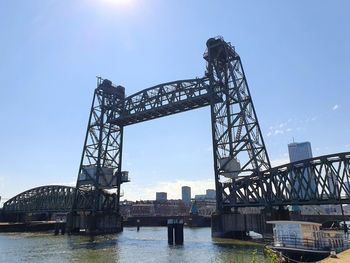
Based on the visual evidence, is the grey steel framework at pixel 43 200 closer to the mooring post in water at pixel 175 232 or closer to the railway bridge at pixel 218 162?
the railway bridge at pixel 218 162

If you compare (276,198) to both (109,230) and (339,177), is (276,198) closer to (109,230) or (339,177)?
(339,177)

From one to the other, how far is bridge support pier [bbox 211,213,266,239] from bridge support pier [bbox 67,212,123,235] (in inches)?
977

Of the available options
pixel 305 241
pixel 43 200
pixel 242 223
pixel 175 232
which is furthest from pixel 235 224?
pixel 43 200


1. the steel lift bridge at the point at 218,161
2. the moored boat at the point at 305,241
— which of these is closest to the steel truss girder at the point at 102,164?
the steel lift bridge at the point at 218,161

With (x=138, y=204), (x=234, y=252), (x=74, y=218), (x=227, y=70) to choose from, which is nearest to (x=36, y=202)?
(x=74, y=218)

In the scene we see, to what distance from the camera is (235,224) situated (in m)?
45.5

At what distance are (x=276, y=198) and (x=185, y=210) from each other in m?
120

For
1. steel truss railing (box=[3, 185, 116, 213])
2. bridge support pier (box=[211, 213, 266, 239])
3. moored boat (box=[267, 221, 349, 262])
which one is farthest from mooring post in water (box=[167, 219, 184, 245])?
steel truss railing (box=[3, 185, 116, 213])

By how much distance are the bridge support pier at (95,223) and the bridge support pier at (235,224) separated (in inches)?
977

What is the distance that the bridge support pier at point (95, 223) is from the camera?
201ft

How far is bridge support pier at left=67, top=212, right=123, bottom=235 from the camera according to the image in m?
61.2

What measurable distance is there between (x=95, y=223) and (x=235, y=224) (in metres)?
28.4

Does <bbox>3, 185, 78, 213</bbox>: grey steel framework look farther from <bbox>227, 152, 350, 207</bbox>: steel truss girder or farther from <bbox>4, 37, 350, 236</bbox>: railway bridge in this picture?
<bbox>227, 152, 350, 207</bbox>: steel truss girder

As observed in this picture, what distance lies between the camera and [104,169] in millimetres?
65125
